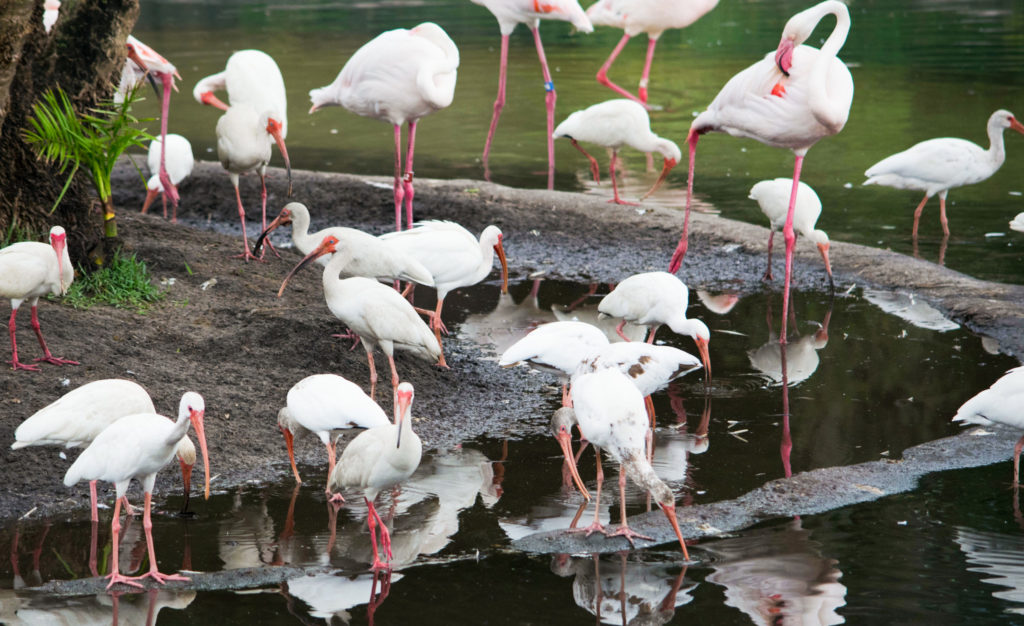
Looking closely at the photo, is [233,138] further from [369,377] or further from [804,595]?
[804,595]

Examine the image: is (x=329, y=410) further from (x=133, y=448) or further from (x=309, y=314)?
(x=309, y=314)

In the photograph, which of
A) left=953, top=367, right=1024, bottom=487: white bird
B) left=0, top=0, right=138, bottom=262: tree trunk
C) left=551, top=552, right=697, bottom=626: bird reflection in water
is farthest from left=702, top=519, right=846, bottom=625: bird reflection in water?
left=0, top=0, right=138, bottom=262: tree trunk

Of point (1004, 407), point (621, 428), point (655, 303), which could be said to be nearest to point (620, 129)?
point (655, 303)

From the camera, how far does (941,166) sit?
895cm

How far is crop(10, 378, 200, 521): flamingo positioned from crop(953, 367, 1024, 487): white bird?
340 centimetres

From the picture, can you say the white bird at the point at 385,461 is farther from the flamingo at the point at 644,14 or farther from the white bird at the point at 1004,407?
the flamingo at the point at 644,14

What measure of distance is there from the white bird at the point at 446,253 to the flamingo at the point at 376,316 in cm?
80

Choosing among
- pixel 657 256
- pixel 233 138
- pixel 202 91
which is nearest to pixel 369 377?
pixel 233 138

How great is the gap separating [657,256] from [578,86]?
29.9ft

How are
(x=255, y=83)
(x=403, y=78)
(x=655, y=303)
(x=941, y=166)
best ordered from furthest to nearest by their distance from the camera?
(x=941, y=166) < (x=255, y=83) < (x=403, y=78) < (x=655, y=303)

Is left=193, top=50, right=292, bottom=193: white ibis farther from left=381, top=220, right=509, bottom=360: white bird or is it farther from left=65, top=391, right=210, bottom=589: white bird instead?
left=65, top=391, right=210, bottom=589: white bird

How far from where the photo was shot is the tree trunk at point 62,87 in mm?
6473

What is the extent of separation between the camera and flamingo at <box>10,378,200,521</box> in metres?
4.55

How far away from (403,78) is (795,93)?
2.82m
